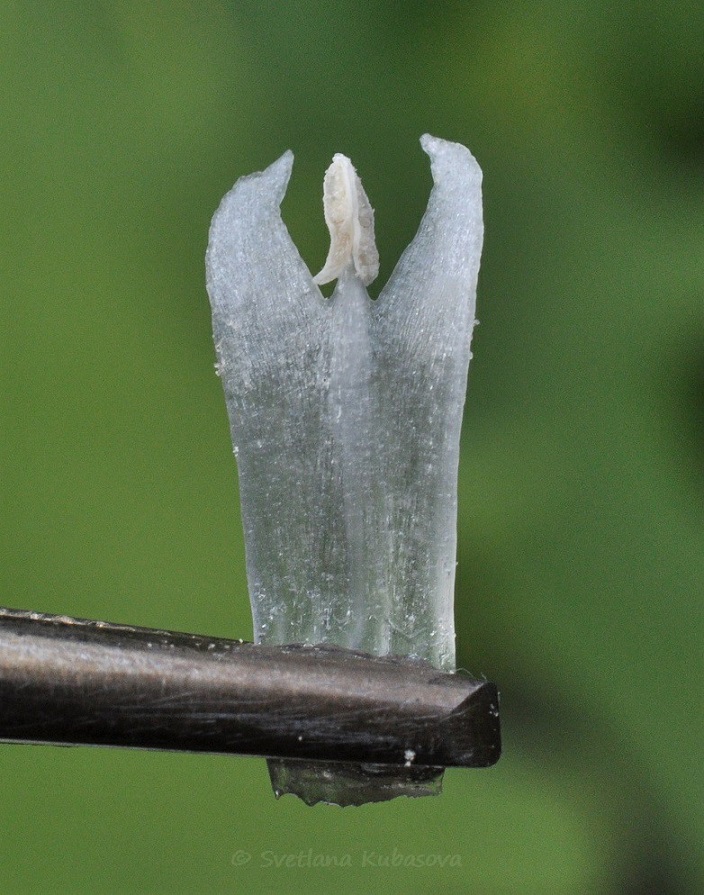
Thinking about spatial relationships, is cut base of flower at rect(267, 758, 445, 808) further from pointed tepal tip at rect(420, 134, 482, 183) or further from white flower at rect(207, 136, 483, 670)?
pointed tepal tip at rect(420, 134, 482, 183)

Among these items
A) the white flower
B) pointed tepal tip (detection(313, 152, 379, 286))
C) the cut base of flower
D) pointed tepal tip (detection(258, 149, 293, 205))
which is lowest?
the cut base of flower

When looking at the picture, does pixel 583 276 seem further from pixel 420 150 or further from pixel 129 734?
pixel 129 734

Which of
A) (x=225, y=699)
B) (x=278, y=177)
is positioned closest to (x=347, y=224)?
(x=278, y=177)

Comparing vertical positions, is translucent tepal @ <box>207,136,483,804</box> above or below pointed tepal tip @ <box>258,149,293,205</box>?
below

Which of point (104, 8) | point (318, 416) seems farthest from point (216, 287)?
point (104, 8)

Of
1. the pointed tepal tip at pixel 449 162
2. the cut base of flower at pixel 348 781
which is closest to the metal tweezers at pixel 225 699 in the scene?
the cut base of flower at pixel 348 781

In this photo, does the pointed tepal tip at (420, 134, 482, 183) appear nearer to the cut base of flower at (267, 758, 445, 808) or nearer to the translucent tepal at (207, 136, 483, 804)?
the translucent tepal at (207, 136, 483, 804)

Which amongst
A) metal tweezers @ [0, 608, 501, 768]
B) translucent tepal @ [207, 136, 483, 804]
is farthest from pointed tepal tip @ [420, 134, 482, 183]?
metal tweezers @ [0, 608, 501, 768]

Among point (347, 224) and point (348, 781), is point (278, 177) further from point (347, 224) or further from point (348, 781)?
point (348, 781)
